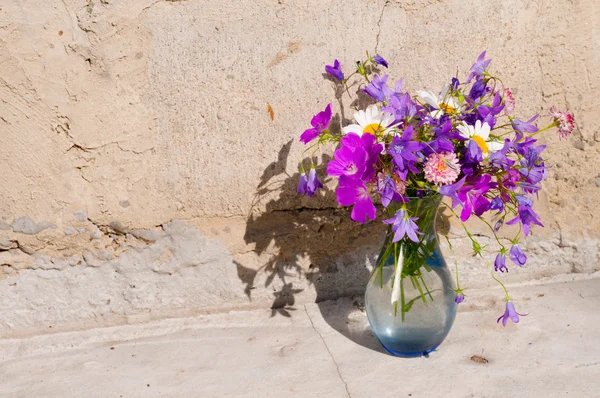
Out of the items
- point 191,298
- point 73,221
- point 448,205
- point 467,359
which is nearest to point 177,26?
point 73,221

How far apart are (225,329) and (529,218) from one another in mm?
837

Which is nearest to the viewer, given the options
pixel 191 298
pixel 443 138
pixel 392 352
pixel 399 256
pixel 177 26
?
pixel 443 138

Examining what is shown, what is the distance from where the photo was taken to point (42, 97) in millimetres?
1604

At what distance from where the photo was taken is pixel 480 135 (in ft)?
4.32

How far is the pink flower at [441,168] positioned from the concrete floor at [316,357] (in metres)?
0.48

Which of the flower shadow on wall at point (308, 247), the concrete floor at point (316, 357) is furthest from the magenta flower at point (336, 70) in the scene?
the concrete floor at point (316, 357)

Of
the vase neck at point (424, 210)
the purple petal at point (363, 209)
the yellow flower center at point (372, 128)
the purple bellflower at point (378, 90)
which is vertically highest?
the purple bellflower at point (378, 90)

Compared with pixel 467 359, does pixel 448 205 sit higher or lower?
higher

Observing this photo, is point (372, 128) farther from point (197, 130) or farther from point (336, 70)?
point (197, 130)

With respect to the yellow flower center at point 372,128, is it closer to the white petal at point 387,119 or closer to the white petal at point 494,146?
the white petal at point 387,119

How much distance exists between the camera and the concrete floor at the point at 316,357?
143cm

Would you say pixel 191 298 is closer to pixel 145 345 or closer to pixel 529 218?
pixel 145 345

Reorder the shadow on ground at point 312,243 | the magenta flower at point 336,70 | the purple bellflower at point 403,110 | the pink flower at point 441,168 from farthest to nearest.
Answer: the shadow on ground at point 312,243 → the magenta flower at point 336,70 → the purple bellflower at point 403,110 → the pink flower at point 441,168

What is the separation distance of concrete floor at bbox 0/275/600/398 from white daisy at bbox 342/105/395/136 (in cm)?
55
